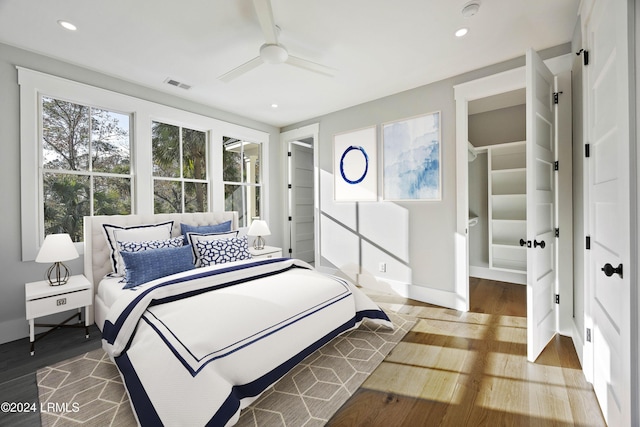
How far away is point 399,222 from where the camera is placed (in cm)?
370

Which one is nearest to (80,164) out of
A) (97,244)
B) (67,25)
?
(97,244)

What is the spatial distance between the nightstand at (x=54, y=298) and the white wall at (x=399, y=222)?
9.92 ft

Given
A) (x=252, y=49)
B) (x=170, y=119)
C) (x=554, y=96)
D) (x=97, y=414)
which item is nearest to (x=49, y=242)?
(x=97, y=414)

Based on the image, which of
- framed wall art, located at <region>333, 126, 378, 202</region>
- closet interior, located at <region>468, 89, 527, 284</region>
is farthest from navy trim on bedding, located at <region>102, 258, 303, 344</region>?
closet interior, located at <region>468, 89, 527, 284</region>

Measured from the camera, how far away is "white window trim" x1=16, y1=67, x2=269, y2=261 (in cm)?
261

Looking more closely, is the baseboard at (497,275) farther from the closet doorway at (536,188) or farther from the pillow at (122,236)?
the pillow at (122,236)

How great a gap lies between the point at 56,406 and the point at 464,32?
3983 mm

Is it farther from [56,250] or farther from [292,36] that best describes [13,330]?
[292,36]

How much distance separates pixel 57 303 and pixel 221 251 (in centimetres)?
139

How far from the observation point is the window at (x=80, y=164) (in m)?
2.82

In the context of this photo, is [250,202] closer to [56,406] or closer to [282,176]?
[282,176]

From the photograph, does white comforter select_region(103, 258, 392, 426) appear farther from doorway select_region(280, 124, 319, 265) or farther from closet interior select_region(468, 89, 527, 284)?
closet interior select_region(468, 89, 527, 284)

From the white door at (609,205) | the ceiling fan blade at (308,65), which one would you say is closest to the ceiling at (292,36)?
the ceiling fan blade at (308,65)

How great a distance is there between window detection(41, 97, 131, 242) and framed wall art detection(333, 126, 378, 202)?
110 inches
